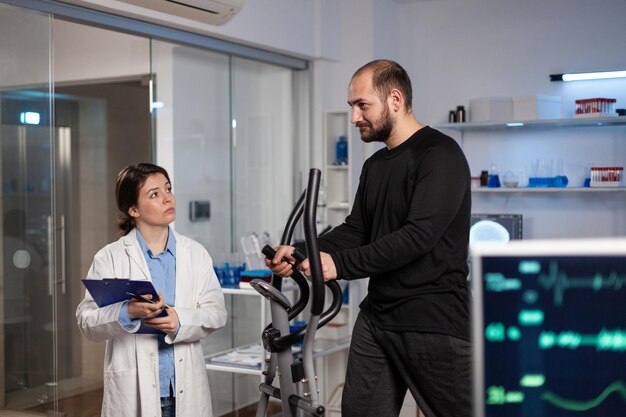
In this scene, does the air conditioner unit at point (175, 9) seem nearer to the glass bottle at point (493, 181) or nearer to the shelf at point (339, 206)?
the shelf at point (339, 206)

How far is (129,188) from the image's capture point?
2.61 m

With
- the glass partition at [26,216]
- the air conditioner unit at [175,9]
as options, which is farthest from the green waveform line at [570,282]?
the air conditioner unit at [175,9]

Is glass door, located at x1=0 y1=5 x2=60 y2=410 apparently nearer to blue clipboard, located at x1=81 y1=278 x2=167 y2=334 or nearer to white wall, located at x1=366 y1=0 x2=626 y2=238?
blue clipboard, located at x1=81 y1=278 x2=167 y2=334

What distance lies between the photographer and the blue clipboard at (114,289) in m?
2.23

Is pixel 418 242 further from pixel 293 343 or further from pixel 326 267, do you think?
pixel 293 343

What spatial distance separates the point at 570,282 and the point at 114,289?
151 cm

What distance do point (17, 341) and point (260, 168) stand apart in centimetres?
201

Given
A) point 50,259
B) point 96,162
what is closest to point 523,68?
point 96,162

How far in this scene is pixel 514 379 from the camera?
3.63 ft

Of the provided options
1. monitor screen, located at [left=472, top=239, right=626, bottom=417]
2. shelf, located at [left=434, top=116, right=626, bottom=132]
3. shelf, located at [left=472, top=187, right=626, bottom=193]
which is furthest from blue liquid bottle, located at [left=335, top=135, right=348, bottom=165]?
monitor screen, located at [left=472, top=239, right=626, bottom=417]

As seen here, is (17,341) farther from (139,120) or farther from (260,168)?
(260,168)

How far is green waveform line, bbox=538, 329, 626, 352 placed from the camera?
3.51 ft

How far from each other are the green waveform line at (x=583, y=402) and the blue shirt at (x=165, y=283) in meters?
1.59

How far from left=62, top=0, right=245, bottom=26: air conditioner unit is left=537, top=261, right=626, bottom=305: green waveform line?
2.84 m
